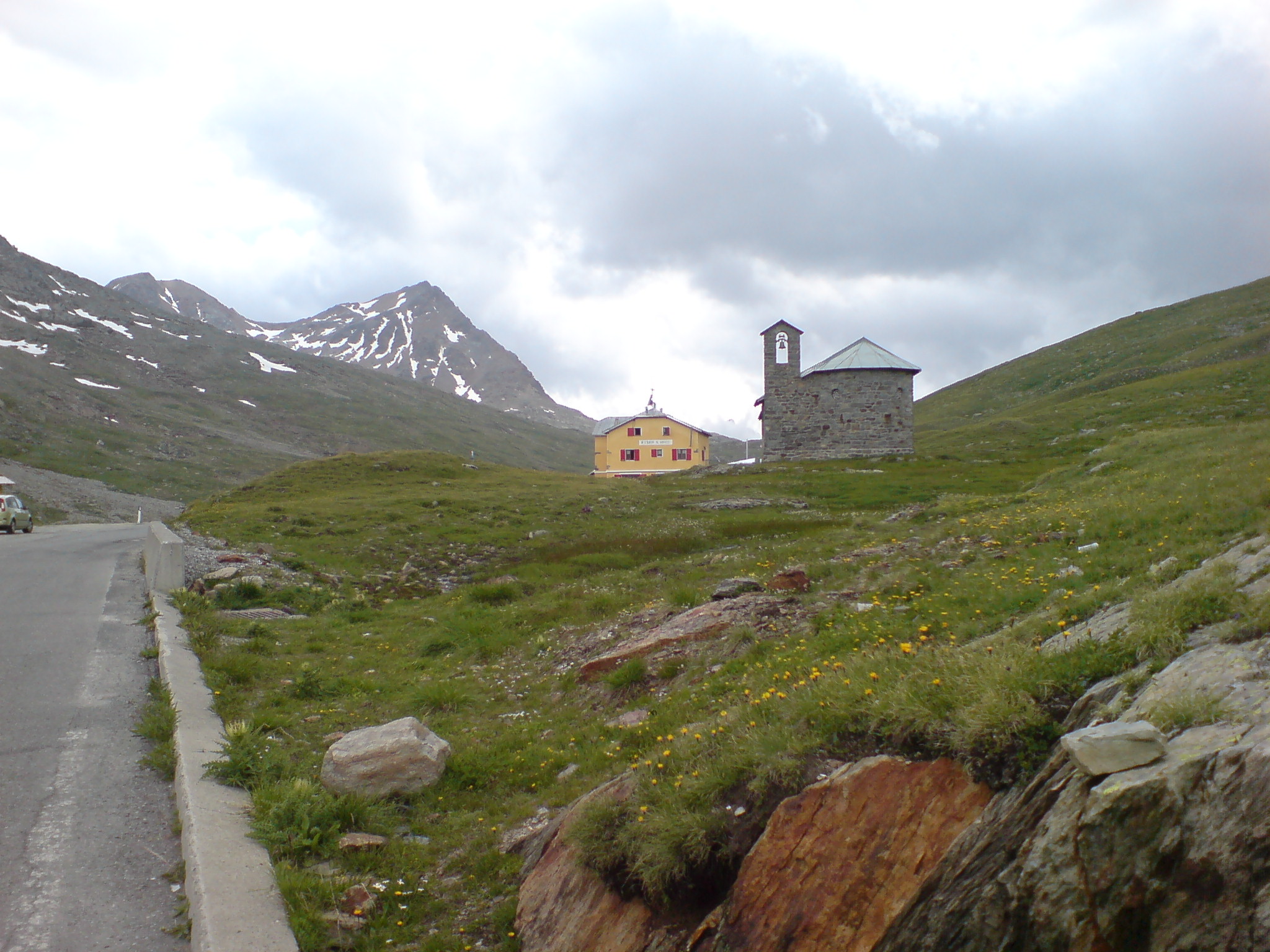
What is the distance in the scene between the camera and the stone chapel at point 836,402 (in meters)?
65.7

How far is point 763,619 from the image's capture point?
42.0ft

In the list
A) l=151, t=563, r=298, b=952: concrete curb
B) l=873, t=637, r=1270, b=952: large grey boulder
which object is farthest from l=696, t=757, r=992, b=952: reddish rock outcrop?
l=151, t=563, r=298, b=952: concrete curb

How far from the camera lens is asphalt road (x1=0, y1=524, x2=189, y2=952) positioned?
6461 mm

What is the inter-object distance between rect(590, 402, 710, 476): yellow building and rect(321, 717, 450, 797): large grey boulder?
97.5 metres

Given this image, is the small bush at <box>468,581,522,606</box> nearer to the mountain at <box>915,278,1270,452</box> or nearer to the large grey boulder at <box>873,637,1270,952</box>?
the large grey boulder at <box>873,637,1270,952</box>

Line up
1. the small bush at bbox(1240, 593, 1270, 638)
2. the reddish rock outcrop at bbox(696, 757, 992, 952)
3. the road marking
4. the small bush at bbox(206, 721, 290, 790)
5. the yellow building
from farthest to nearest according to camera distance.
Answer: the yellow building
the small bush at bbox(206, 721, 290, 790)
the road marking
the small bush at bbox(1240, 593, 1270, 638)
the reddish rock outcrop at bbox(696, 757, 992, 952)

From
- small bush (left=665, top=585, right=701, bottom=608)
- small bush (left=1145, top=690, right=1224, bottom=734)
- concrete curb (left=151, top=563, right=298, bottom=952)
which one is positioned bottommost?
concrete curb (left=151, top=563, right=298, bottom=952)

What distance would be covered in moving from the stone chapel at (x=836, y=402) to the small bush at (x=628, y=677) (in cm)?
5674

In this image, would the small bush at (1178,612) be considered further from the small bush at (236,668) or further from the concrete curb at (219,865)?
the small bush at (236,668)

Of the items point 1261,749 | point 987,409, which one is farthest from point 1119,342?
point 1261,749

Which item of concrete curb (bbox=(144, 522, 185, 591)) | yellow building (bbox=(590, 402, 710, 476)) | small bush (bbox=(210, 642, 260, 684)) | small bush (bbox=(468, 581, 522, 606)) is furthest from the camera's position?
yellow building (bbox=(590, 402, 710, 476))

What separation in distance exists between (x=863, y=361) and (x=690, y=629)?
58.7 meters

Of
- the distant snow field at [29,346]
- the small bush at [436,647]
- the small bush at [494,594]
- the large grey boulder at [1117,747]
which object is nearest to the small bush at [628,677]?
the small bush at [436,647]

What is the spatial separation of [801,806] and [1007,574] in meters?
8.13
